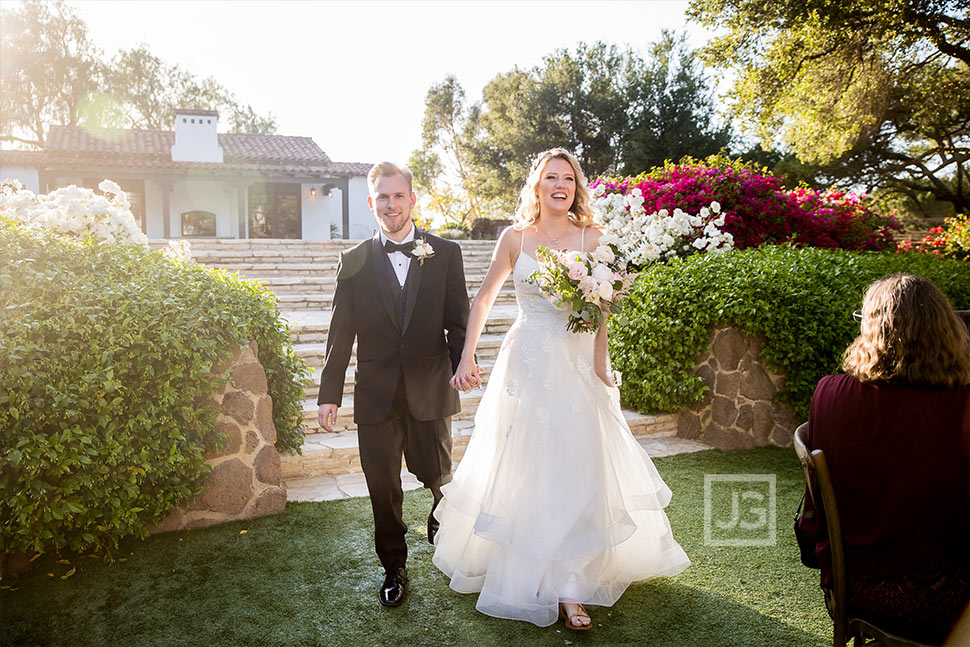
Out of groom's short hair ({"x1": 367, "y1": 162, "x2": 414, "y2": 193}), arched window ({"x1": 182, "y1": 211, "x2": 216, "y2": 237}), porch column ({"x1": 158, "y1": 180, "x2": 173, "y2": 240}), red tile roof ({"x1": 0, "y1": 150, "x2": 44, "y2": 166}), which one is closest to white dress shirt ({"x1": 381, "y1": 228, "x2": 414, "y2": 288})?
groom's short hair ({"x1": 367, "y1": 162, "x2": 414, "y2": 193})

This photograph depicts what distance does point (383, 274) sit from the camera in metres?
3.50

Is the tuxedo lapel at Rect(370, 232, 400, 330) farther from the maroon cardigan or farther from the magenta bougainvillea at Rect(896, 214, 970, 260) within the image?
the magenta bougainvillea at Rect(896, 214, 970, 260)

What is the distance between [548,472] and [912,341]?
5.48 ft

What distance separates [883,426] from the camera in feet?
6.65

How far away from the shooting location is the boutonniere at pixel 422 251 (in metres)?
3.45

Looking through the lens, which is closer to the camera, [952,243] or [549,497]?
[549,497]

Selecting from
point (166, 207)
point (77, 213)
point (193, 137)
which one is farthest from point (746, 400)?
point (193, 137)

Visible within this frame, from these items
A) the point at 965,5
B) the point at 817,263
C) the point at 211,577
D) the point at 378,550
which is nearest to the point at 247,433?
the point at 211,577

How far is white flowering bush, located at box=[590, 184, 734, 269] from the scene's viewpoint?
884 cm

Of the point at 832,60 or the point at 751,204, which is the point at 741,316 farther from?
the point at 832,60

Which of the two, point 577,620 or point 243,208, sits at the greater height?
point 243,208

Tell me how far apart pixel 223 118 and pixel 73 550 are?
39.7 m

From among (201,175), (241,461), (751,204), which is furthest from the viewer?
(201,175)

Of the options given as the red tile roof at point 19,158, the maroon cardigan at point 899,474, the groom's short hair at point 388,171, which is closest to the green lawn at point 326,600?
the maroon cardigan at point 899,474
